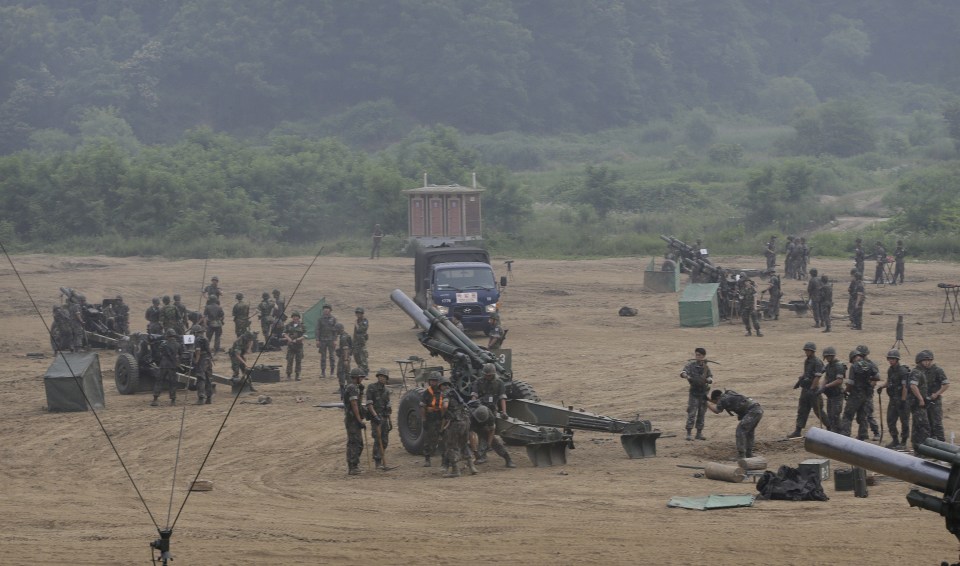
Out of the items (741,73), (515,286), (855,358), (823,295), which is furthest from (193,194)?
(741,73)

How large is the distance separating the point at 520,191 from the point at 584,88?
138ft

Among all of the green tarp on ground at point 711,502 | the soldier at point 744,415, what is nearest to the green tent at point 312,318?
the soldier at point 744,415

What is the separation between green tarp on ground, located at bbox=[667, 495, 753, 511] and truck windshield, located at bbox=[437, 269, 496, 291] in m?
16.1

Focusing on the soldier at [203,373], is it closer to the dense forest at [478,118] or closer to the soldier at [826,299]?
the soldier at [826,299]

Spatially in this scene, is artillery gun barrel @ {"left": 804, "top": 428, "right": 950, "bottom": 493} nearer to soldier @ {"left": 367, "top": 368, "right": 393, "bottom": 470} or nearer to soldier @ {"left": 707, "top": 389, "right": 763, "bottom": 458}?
soldier @ {"left": 707, "top": 389, "right": 763, "bottom": 458}

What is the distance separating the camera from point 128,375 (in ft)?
77.5

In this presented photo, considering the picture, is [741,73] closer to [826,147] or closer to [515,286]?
[826,147]

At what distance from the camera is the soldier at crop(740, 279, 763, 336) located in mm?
29438

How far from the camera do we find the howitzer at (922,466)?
6781 mm

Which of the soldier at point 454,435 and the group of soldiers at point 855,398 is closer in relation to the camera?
the soldier at point 454,435

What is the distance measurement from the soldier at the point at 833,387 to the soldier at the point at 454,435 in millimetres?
4684

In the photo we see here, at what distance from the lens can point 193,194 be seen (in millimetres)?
55219

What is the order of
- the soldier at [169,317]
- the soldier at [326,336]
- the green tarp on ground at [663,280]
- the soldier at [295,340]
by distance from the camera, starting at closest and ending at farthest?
the soldier at [295,340]
the soldier at [169,317]
the soldier at [326,336]
the green tarp on ground at [663,280]

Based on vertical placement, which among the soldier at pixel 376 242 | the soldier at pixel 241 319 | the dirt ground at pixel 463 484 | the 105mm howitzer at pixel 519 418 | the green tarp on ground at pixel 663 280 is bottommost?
the dirt ground at pixel 463 484
